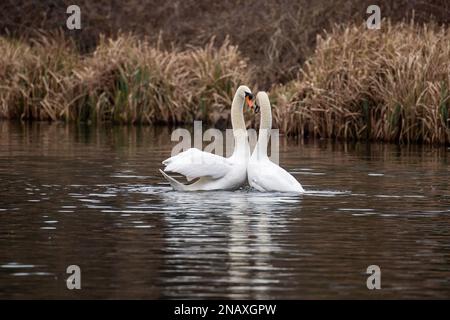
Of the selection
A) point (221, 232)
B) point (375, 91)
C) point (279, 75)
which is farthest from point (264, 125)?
point (279, 75)

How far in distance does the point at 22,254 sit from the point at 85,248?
610 mm

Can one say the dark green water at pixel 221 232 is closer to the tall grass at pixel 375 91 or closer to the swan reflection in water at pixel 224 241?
the swan reflection in water at pixel 224 241

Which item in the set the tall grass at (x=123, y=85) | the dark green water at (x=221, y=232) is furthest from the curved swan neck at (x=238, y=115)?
the tall grass at (x=123, y=85)

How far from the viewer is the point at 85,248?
37.8 feet

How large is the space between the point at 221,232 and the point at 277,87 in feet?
69.2

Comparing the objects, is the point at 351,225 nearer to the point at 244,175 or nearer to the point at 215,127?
the point at 244,175

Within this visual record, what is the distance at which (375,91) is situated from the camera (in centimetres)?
2642

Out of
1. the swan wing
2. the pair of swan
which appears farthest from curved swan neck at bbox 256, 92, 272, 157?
the swan wing

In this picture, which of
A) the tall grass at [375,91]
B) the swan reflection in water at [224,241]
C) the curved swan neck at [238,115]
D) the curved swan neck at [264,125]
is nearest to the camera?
the swan reflection in water at [224,241]

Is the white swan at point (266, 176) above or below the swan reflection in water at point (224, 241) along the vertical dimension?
above

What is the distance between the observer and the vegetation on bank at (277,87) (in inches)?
1008

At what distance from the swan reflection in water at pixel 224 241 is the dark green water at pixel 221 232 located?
0.01 m

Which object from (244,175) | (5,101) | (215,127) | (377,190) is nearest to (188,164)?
(244,175)

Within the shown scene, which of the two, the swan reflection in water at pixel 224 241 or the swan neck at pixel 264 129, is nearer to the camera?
the swan reflection in water at pixel 224 241
